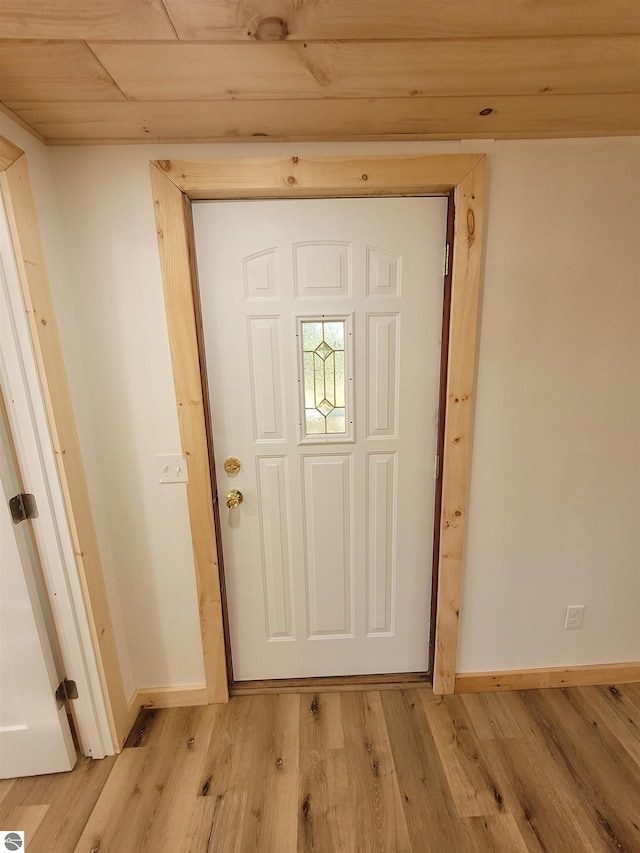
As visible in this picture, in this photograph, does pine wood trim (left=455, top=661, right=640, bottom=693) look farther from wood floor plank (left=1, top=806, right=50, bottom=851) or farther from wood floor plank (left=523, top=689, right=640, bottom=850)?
wood floor plank (left=1, top=806, right=50, bottom=851)

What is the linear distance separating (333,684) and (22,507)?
1.42 m

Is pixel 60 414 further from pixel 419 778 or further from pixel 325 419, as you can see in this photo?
pixel 419 778

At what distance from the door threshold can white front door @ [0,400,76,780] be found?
654 mm

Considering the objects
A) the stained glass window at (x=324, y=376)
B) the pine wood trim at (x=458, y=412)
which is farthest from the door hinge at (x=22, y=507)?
the pine wood trim at (x=458, y=412)

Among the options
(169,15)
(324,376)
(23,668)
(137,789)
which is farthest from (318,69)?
(137,789)

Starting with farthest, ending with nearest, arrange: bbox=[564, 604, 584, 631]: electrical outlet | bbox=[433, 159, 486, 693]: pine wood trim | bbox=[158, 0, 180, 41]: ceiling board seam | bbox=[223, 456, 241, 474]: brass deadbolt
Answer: bbox=[564, 604, 584, 631]: electrical outlet, bbox=[223, 456, 241, 474]: brass deadbolt, bbox=[433, 159, 486, 693]: pine wood trim, bbox=[158, 0, 180, 41]: ceiling board seam

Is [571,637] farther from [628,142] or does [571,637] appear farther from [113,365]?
[113,365]

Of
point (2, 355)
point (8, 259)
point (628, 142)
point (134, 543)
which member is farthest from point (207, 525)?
point (628, 142)

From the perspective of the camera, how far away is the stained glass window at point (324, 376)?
4.46ft

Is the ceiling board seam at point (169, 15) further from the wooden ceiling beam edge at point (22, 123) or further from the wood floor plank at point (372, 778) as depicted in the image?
the wood floor plank at point (372, 778)

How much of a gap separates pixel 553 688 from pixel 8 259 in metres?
2.55

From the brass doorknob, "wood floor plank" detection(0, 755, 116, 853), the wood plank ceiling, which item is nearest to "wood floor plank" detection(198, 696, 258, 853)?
"wood floor plank" detection(0, 755, 116, 853)

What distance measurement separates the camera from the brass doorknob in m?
1.46

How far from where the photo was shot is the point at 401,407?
1427 millimetres
